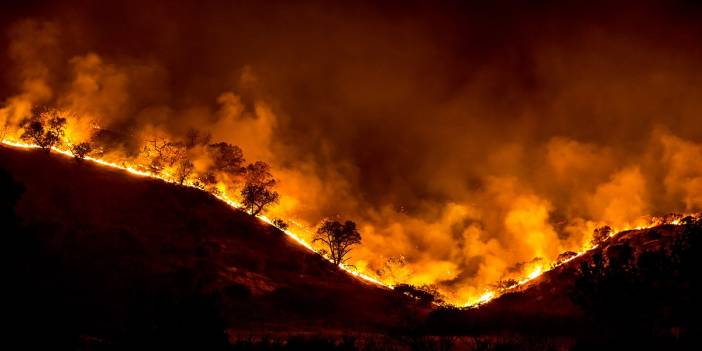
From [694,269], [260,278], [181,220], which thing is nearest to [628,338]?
[694,269]

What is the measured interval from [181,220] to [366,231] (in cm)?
3216

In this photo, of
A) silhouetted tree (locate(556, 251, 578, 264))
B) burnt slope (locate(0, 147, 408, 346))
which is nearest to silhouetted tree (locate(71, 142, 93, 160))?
burnt slope (locate(0, 147, 408, 346))

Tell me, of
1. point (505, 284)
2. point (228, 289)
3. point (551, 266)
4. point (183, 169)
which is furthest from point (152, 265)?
point (551, 266)

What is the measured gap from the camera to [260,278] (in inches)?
1951

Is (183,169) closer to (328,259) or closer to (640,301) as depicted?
(328,259)

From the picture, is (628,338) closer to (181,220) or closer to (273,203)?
(181,220)

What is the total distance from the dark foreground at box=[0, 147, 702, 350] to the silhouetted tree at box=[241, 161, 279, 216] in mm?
3904

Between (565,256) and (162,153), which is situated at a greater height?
(162,153)

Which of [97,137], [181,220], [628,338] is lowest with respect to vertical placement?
[628,338]

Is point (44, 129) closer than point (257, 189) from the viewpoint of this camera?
Yes

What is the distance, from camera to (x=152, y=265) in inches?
1732

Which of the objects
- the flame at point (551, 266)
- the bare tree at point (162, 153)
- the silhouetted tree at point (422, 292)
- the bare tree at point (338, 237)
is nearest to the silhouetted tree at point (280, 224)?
the bare tree at point (338, 237)

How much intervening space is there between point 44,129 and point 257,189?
2741cm

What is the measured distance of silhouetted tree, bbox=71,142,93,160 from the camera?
63844 millimetres
